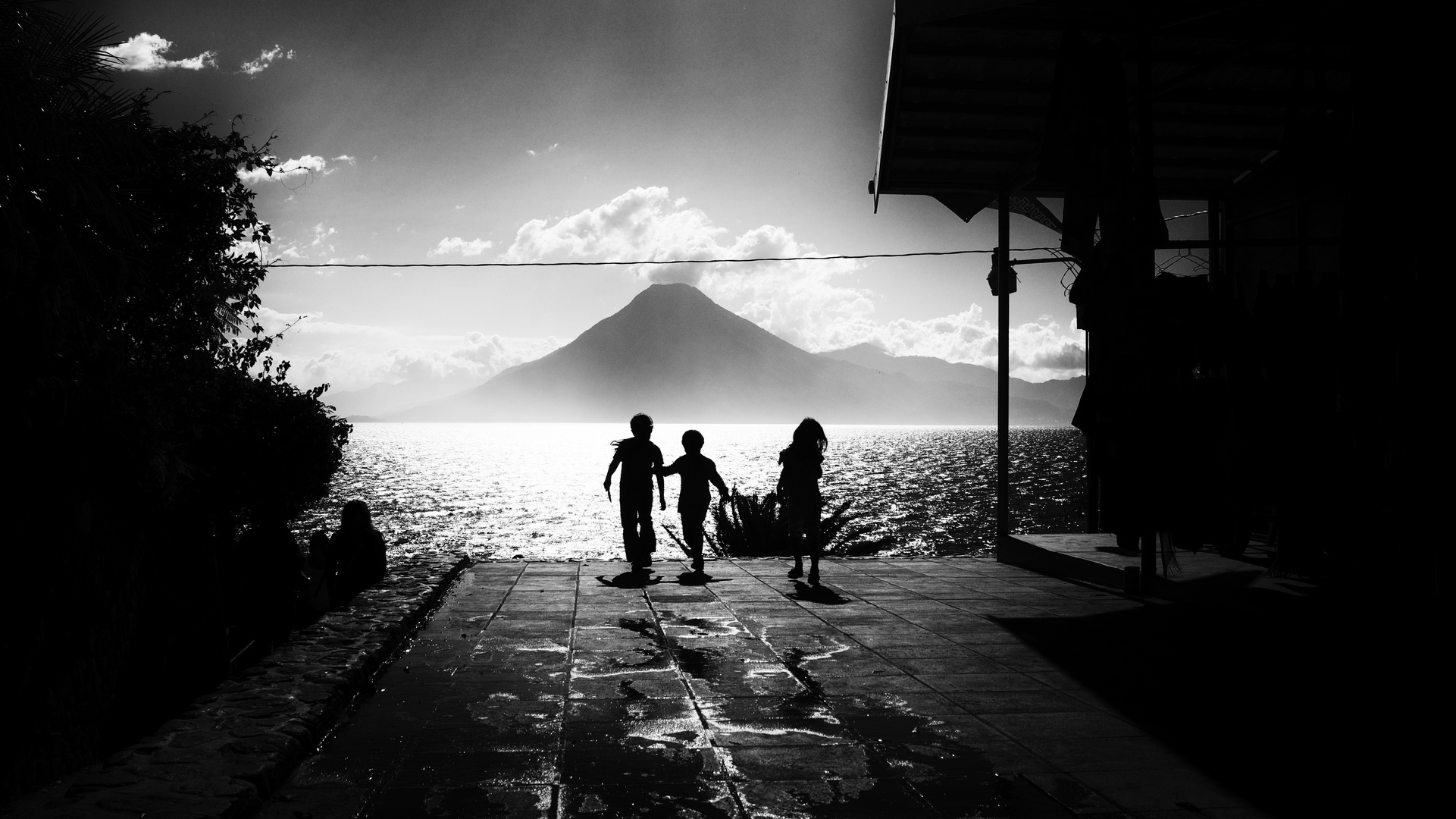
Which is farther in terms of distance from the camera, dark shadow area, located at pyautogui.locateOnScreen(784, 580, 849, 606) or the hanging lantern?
the hanging lantern

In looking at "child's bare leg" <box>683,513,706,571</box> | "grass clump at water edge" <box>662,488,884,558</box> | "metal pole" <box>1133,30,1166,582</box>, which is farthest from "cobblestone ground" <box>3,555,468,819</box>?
"grass clump at water edge" <box>662,488,884,558</box>

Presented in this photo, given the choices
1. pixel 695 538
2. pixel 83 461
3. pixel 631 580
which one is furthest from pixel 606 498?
pixel 83 461

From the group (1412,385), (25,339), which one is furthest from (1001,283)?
(25,339)

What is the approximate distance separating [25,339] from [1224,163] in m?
12.2

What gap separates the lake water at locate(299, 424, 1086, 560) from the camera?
4734 centimetres

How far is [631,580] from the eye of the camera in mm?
10055

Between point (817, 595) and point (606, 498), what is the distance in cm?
7259

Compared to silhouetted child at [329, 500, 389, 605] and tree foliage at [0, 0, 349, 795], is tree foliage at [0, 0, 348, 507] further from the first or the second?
silhouetted child at [329, 500, 389, 605]

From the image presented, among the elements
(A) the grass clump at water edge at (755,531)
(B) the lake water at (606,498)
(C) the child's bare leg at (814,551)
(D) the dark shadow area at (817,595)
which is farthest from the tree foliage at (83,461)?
(A) the grass clump at water edge at (755,531)

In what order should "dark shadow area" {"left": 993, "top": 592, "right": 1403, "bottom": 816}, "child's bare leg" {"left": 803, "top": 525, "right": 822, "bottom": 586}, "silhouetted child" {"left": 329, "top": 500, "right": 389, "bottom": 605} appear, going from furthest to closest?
1. "child's bare leg" {"left": 803, "top": 525, "right": 822, "bottom": 586}
2. "silhouetted child" {"left": 329, "top": 500, "right": 389, "bottom": 605}
3. "dark shadow area" {"left": 993, "top": 592, "right": 1403, "bottom": 816}

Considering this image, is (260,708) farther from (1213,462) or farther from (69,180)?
(1213,462)

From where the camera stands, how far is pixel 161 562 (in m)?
4.24

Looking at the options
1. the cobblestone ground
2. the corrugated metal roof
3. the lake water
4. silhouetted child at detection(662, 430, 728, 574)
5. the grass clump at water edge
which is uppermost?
the corrugated metal roof

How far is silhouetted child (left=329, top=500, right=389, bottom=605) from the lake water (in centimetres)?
250
